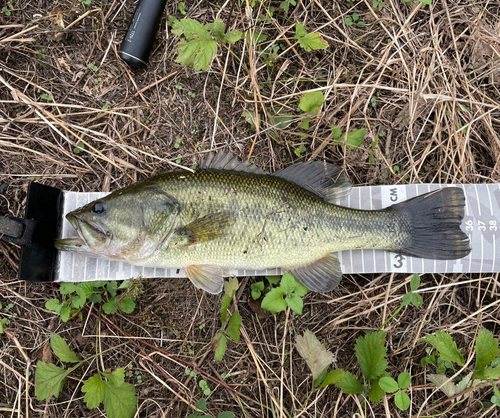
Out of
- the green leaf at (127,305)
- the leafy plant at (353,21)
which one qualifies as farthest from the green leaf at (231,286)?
the leafy plant at (353,21)

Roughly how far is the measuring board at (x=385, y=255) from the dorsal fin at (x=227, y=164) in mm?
905

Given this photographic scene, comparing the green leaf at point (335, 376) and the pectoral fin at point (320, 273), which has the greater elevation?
the pectoral fin at point (320, 273)

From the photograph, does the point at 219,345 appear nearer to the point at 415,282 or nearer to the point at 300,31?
the point at 415,282

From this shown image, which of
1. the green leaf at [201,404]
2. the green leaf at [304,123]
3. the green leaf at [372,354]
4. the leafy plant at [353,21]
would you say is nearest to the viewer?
the green leaf at [372,354]

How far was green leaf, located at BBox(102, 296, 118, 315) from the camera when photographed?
2.99 metres

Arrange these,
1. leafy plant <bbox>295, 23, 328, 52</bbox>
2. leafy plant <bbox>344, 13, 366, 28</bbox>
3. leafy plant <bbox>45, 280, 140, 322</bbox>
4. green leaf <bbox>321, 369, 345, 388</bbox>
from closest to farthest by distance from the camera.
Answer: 1. green leaf <bbox>321, 369, 345, 388</bbox>
2. leafy plant <bbox>45, 280, 140, 322</bbox>
3. leafy plant <bbox>295, 23, 328, 52</bbox>
4. leafy plant <bbox>344, 13, 366, 28</bbox>

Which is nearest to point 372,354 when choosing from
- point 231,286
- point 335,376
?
point 335,376

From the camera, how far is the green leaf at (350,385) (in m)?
2.75

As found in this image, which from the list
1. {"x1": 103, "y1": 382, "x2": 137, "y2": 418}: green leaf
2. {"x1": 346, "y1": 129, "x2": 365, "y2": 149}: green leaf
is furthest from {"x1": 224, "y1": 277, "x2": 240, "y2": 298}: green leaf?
{"x1": 346, "y1": 129, "x2": 365, "y2": 149}: green leaf

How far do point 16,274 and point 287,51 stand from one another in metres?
3.25

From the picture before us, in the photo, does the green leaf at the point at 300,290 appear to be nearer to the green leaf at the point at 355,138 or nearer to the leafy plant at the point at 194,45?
the green leaf at the point at 355,138

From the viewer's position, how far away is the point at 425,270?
3.16 metres

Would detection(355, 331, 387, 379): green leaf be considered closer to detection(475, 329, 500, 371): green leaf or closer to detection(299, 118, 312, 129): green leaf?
detection(475, 329, 500, 371): green leaf

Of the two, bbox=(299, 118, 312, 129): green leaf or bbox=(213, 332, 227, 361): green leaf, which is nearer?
bbox=(213, 332, 227, 361): green leaf
